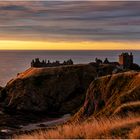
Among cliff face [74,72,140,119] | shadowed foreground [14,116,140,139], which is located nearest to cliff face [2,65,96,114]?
cliff face [74,72,140,119]

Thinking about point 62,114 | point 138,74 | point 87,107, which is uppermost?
point 138,74

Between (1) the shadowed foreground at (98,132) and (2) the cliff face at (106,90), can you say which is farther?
(2) the cliff face at (106,90)

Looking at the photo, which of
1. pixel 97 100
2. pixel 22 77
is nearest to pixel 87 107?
pixel 97 100

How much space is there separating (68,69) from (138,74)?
55.0m

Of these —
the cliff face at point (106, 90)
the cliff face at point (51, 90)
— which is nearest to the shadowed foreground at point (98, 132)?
the cliff face at point (106, 90)

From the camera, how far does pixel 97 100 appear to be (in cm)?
7006

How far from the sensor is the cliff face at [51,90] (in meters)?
112

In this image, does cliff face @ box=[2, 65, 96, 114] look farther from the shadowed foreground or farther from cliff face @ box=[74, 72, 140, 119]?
the shadowed foreground

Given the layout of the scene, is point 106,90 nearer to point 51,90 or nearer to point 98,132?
point 51,90

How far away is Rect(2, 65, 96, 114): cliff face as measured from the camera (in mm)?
112125

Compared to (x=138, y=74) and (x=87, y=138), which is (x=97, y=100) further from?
(x=87, y=138)

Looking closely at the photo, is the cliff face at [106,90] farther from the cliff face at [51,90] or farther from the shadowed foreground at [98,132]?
the shadowed foreground at [98,132]

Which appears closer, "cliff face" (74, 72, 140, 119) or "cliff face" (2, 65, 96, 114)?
"cliff face" (74, 72, 140, 119)

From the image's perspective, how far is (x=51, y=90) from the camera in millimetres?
118875
